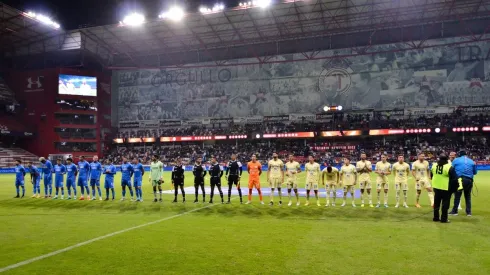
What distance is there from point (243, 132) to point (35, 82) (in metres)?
35.5

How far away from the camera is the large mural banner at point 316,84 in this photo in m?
46.6

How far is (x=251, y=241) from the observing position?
930 cm

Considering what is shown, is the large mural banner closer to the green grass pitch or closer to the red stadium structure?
the red stadium structure

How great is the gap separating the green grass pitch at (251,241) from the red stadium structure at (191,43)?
33907mm

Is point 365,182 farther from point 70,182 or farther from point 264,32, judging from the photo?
point 264,32

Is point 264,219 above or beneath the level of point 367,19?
beneath

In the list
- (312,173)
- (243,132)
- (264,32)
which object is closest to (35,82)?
(243,132)

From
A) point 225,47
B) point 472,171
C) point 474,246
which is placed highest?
point 225,47

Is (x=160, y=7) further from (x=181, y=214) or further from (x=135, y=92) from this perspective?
(x=181, y=214)

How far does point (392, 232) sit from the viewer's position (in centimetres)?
1020

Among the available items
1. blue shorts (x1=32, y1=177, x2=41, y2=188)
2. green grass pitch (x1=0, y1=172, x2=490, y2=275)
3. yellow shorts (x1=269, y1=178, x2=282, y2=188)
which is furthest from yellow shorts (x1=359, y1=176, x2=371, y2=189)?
blue shorts (x1=32, y1=177, x2=41, y2=188)

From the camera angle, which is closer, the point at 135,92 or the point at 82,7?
the point at 82,7

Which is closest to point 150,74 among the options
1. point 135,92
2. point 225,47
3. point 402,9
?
point 135,92

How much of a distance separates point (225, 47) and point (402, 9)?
2531 centimetres
